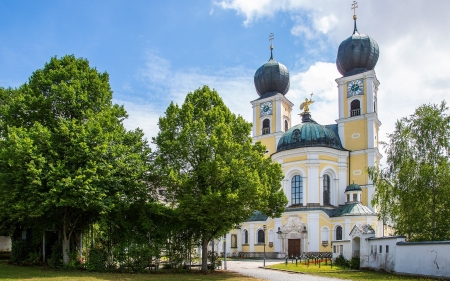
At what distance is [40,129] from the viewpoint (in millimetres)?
22219

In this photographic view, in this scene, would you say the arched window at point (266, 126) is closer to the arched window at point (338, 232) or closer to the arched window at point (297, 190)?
the arched window at point (297, 190)

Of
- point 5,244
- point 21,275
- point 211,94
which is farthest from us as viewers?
point 5,244

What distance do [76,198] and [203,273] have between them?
24.1ft

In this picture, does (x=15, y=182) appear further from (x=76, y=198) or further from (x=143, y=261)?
(x=143, y=261)

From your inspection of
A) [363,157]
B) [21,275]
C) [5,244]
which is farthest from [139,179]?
[363,157]

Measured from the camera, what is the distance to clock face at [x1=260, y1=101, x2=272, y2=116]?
57309 millimetres

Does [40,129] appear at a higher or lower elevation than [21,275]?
higher

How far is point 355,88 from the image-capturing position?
166ft

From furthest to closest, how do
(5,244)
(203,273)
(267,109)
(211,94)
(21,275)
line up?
1. (267,109)
2. (5,244)
3. (211,94)
4. (203,273)
5. (21,275)

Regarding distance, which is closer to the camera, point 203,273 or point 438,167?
point 203,273

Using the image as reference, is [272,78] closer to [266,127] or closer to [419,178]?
[266,127]

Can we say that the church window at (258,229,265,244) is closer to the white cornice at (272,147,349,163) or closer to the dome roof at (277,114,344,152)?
the white cornice at (272,147,349,163)

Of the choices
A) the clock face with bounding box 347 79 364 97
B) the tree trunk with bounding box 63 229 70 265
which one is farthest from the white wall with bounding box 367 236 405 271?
the clock face with bounding box 347 79 364 97

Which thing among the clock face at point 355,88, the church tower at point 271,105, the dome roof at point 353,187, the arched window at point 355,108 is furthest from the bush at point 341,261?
the church tower at point 271,105
